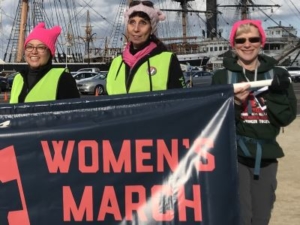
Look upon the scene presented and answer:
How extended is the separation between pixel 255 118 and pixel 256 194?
0.49m

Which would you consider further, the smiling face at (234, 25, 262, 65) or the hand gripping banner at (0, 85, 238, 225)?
the smiling face at (234, 25, 262, 65)

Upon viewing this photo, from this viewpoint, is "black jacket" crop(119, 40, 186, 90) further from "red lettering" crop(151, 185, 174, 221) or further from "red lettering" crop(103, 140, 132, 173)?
"red lettering" crop(151, 185, 174, 221)

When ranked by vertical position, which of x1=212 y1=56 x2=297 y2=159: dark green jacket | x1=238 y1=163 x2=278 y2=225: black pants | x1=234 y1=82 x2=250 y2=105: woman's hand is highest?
x1=234 y1=82 x2=250 y2=105: woman's hand

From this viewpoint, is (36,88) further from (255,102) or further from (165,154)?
(255,102)

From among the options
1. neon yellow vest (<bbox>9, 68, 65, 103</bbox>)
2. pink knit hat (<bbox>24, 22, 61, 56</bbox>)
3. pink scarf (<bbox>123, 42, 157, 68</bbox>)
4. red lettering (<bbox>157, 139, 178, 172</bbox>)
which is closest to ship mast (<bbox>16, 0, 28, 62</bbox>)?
pink knit hat (<bbox>24, 22, 61, 56</bbox>)

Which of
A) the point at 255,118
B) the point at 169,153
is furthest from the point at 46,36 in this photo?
the point at 255,118

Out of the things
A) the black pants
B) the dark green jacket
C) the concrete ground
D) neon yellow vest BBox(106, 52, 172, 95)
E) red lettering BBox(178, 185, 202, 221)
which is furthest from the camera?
the concrete ground

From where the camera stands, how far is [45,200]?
313 centimetres

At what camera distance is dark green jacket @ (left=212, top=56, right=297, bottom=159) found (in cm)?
326

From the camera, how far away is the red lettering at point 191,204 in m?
3.07

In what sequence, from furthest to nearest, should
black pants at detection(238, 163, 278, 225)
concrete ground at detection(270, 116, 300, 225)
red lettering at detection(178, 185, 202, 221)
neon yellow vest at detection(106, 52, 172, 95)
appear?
concrete ground at detection(270, 116, 300, 225)
neon yellow vest at detection(106, 52, 172, 95)
black pants at detection(238, 163, 278, 225)
red lettering at detection(178, 185, 202, 221)

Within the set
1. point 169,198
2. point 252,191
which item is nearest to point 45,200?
point 169,198

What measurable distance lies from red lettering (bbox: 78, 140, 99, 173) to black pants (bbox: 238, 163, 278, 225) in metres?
0.92

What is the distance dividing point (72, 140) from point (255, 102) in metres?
1.14
